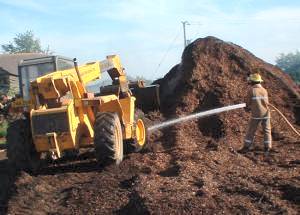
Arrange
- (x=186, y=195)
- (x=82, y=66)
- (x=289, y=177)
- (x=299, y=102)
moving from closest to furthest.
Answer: (x=186, y=195), (x=289, y=177), (x=82, y=66), (x=299, y=102)

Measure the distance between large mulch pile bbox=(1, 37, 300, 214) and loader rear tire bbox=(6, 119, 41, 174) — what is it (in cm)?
32

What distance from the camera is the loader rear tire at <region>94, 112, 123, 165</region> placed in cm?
1046

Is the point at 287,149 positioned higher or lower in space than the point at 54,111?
lower

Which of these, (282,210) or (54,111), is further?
(54,111)

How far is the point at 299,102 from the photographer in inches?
615

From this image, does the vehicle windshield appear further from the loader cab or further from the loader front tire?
the loader front tire

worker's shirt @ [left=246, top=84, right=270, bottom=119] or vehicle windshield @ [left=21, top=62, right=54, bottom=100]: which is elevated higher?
vehicle windshield @ [left=21, top=62, right=54, bottom=100]

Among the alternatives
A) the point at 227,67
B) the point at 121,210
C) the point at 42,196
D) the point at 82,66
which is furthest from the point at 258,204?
the point at 227,67

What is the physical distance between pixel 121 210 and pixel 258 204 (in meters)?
1.90

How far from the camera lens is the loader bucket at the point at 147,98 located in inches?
671

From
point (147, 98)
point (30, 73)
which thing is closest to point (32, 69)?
point (30, 73)

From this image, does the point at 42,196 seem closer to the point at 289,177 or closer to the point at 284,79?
the point at 289,177

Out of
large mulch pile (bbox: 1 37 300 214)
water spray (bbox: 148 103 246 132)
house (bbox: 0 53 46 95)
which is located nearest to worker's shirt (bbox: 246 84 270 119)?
large mulch pile (bbox: 1 37 300 214)

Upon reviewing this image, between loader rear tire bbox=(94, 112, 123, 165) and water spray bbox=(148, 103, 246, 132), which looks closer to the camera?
loader rear tire bbox=(94, 112, 123, 165)
